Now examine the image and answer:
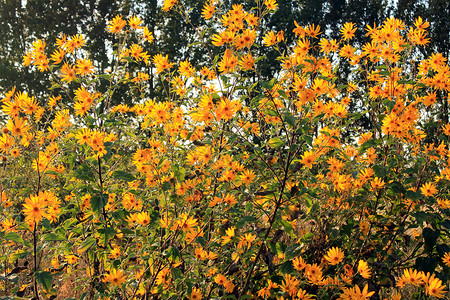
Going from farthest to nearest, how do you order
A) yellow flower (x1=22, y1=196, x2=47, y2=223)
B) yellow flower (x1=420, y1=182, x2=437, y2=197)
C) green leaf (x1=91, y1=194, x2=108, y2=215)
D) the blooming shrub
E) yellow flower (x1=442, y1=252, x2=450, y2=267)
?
yellow flower (x1=420, y1=182, x2=437, y2=197) → yellow flower (x1=442, y1=252, x2=450, y2=267) → the blooming shrub → green leaf (x1=91, y1=194, x2=108, y2=215) → yellow flower (x1=22, y1=196, x2=47, y2=223)

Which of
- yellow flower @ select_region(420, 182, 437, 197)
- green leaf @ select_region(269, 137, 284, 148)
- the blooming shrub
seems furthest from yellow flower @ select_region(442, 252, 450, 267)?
green leaf @ select_region(269, 137, 284, 148)

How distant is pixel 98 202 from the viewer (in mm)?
1886

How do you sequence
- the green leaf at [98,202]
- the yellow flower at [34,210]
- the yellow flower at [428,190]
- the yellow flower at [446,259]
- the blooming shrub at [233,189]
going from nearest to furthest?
the yellow flower at [34,210], the green leaf at [98,202], the blooming shrub at [233,189], the yellow flower at [446,259], the yellow flower at [428,190]

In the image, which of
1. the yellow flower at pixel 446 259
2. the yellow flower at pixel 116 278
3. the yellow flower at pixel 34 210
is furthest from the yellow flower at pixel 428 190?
the yellow flower at pixel 34 210

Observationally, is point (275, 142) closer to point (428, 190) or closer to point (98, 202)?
point (98, 202)

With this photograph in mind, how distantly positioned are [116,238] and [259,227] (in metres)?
0.97

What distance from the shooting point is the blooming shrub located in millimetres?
1961

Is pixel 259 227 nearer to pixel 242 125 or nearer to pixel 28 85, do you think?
pixel 242 125

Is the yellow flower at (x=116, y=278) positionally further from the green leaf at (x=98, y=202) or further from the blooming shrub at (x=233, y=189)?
the green leaf at (x=98, y=202)

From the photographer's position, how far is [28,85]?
61.4ft

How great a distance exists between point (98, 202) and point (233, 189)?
2.37 ft

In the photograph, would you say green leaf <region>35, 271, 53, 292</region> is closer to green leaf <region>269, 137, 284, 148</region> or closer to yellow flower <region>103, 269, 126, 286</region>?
yellow flower <region>103, 269, 126, 286</region>

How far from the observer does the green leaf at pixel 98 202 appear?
1.86m

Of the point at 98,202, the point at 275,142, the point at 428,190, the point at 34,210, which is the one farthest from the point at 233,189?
the point at 428,190
